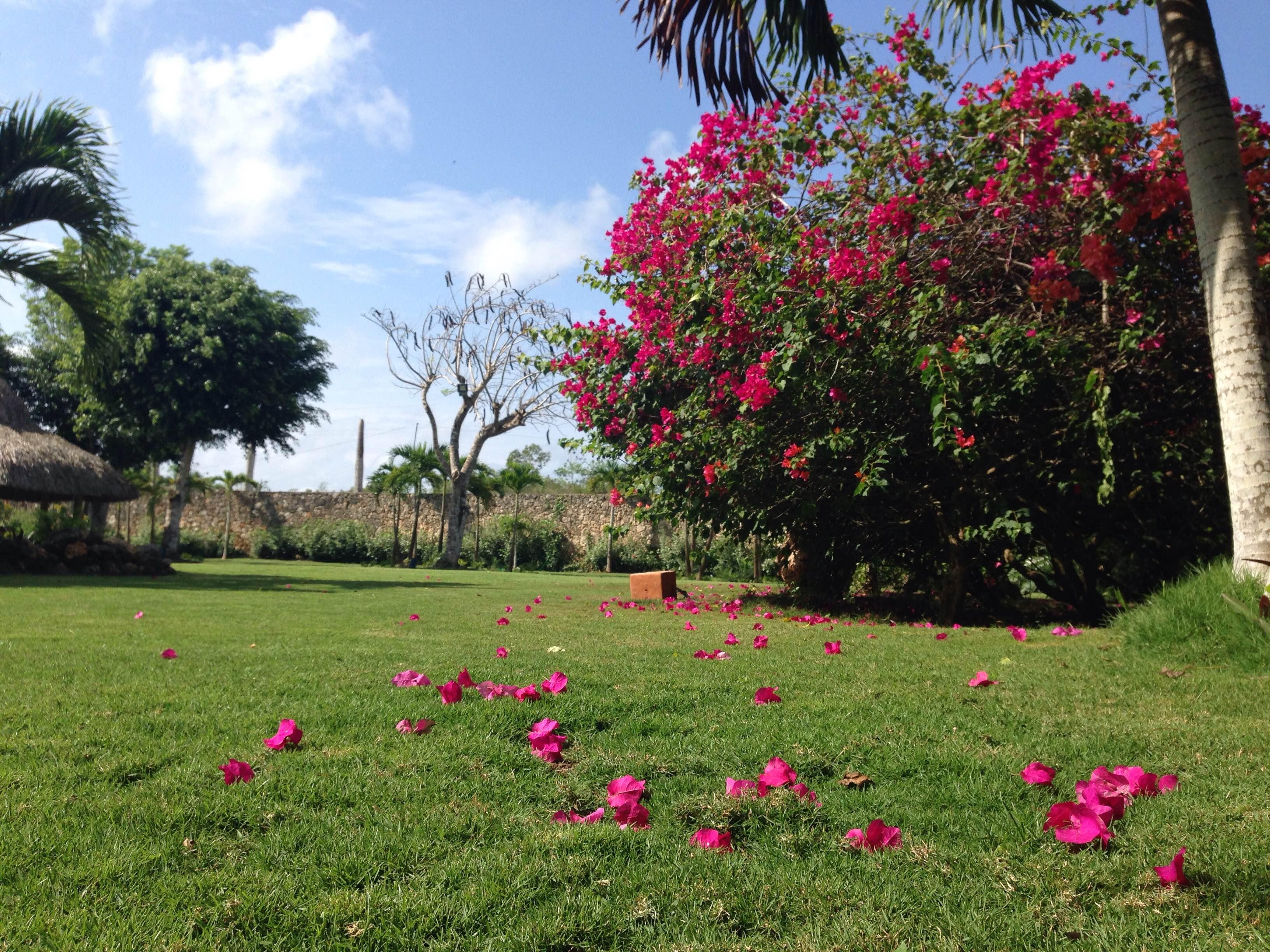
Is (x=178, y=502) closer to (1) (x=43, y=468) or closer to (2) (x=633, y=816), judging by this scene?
(1) (x=43, y=468)

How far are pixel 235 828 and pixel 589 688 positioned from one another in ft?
5.92

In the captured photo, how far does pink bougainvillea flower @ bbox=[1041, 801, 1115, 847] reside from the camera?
1.90 m

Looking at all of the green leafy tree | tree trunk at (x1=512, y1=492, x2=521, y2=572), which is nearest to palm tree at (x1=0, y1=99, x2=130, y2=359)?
the green leafy tree

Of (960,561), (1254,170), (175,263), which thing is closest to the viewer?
(1254,170)

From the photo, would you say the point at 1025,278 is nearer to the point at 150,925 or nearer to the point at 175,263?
the point at 150,925

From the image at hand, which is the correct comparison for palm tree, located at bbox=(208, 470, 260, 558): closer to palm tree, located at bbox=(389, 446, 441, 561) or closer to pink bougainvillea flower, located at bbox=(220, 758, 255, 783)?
palm tree, located at bbox=(389, 446, 441, 561)

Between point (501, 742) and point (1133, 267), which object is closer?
point (501, 742)

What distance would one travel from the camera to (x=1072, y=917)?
1.61 metres

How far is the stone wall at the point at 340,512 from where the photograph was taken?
28.0 meters

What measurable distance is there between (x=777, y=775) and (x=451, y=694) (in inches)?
57.7

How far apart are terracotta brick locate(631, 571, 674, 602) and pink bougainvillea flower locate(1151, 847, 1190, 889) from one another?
28.1ft

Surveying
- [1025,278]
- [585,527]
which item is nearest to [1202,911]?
[1025,278]

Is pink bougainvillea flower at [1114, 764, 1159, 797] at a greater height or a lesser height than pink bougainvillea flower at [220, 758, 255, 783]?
greater

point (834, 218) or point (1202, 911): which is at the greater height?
point (834, 218)
